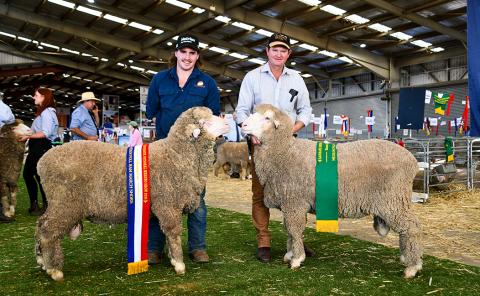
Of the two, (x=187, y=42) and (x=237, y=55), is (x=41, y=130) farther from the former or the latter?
(x=237, y=55)

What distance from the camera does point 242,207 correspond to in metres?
7.94

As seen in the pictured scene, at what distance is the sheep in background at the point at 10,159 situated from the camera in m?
6.29

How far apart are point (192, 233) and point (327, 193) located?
1.31m

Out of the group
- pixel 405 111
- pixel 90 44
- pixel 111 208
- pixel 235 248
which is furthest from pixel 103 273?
pixel 90 44

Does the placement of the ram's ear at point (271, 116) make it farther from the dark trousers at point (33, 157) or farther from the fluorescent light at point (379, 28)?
the fluorescent light at point (379, 28)

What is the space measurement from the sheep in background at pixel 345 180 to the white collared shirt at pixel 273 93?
331mm

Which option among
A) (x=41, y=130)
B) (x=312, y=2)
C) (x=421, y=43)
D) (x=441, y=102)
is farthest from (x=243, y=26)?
(x=41, y=130)

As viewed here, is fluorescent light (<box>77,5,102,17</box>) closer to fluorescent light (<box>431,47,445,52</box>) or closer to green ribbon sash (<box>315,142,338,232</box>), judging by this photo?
fluorescent light (<box>431,47,445,52</box>)

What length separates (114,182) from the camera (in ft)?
11.7

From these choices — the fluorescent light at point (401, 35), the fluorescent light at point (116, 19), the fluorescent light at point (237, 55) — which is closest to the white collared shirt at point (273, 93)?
the fluorescent light at point (401, 35)

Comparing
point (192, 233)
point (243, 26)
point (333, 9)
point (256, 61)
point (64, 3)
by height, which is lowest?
point (192, 233)

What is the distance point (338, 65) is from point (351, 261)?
2083cm

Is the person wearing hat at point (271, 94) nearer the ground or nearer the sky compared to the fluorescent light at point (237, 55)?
nearer the ground

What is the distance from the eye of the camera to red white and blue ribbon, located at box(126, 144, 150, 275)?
11.6 ft
